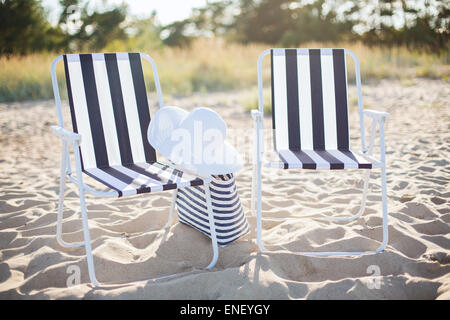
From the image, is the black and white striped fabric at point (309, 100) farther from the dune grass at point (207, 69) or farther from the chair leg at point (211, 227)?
the dune grass at point (207, 69)

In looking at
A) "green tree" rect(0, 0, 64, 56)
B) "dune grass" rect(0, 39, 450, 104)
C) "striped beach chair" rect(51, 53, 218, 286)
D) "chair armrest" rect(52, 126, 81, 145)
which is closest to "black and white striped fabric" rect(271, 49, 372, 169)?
"striped beach chair" rect(51, 53, 218, 286)

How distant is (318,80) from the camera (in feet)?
8.95

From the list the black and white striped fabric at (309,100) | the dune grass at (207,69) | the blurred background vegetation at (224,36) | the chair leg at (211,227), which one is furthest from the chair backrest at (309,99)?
the blurred background vegetation at (224,36)

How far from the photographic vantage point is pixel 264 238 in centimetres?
242

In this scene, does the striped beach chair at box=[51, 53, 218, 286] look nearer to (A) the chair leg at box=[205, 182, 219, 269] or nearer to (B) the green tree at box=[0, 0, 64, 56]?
(A) the chair leg at box=[205, 182, 219, 269]

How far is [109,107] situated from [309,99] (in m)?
1.30

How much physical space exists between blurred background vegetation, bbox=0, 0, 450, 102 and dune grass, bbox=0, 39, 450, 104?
22 mm

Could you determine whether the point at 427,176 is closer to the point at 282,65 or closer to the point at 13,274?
the point at 282,65

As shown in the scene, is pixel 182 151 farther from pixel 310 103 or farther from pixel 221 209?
pixel 310 103

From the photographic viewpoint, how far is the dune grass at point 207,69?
7812mm

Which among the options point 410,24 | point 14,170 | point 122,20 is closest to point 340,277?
point 14,170

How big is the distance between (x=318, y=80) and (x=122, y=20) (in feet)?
56.1

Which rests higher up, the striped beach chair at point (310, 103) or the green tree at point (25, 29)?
the green tree at point (25, 29)

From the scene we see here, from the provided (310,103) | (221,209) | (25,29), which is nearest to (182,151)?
(221,209)
